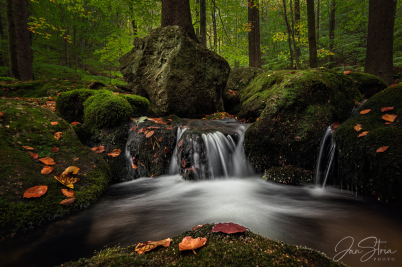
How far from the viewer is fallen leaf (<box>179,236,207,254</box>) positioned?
126cm

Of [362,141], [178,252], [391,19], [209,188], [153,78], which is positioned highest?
[391,19]

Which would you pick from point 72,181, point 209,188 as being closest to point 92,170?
point 72,181

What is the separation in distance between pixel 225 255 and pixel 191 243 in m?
0.28

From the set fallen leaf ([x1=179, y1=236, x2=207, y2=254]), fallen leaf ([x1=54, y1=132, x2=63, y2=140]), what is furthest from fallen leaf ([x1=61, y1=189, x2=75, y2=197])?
fallen leaf ([x1=179, y1=236, x2=207, y2=254])

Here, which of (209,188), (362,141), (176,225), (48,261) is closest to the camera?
(48,261)

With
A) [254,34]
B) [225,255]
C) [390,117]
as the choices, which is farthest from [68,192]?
[254,34]

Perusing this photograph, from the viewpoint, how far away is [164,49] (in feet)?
21.6

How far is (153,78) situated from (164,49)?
3.53 ft

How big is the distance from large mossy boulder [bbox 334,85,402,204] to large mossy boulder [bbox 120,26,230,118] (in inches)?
173

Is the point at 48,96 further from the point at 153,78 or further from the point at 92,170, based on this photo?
the point at 92,170

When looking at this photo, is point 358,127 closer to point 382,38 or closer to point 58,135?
point 58,135

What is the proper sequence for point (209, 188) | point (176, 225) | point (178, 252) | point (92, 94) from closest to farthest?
1. point (178, 252)
2. point (176, 225)
3. point (209, 188)
4. point (92, 94)

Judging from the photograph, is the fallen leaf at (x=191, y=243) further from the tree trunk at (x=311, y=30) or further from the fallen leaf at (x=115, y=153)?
the tree trunk at (x=311, y=30)

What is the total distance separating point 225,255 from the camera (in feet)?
3.75
